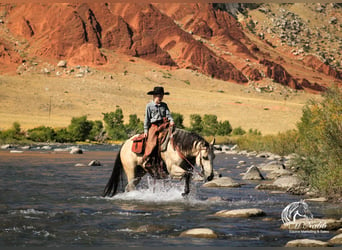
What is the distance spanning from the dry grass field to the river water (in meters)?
69.5

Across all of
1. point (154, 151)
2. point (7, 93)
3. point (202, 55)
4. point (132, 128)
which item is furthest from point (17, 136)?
point (202, 55)

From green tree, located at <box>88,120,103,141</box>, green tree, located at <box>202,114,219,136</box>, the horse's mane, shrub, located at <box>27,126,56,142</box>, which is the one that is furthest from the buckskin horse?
green tree, located at <box>202,114,219,136</box>

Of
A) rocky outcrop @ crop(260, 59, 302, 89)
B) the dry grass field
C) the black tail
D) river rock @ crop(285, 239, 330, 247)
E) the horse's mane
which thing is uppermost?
rocky outcrop @ crop(260, 59, 302, 89)

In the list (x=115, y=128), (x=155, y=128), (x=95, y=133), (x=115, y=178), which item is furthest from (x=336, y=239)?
(x=115, y=128)

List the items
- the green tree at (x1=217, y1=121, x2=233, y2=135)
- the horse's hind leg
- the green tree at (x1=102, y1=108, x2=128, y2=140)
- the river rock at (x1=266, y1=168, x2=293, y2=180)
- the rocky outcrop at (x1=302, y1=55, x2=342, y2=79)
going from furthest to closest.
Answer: the rocky outcrop at (x1=302, y1=55, x2=342, y2=79) → the green tree at (x1=217, y1=121, x2=233, y2=135) → the green tree at (x1=102, y1=108, x2=128, y2=140) → the river rock at (x1=266, y1=168, x2=293, y2=180) → the horse's hind leg

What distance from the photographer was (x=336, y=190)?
50.6ft

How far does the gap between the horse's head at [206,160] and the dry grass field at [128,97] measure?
7215 centimetres

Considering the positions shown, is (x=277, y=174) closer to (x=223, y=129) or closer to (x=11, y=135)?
(x=11, y=135)

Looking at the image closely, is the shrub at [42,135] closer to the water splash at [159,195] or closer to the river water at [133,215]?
the river water at [133,215]

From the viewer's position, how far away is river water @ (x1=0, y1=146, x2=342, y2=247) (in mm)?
9453

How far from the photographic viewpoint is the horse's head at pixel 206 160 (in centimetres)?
1446

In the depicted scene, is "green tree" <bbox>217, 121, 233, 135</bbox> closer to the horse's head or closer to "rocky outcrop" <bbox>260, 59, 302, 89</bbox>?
the horse's head

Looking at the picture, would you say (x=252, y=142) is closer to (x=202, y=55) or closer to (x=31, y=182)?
(x=31, y=182)

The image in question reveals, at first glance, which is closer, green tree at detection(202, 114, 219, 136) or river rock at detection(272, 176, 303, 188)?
river rock at detection(272, 176, 303, 188)
